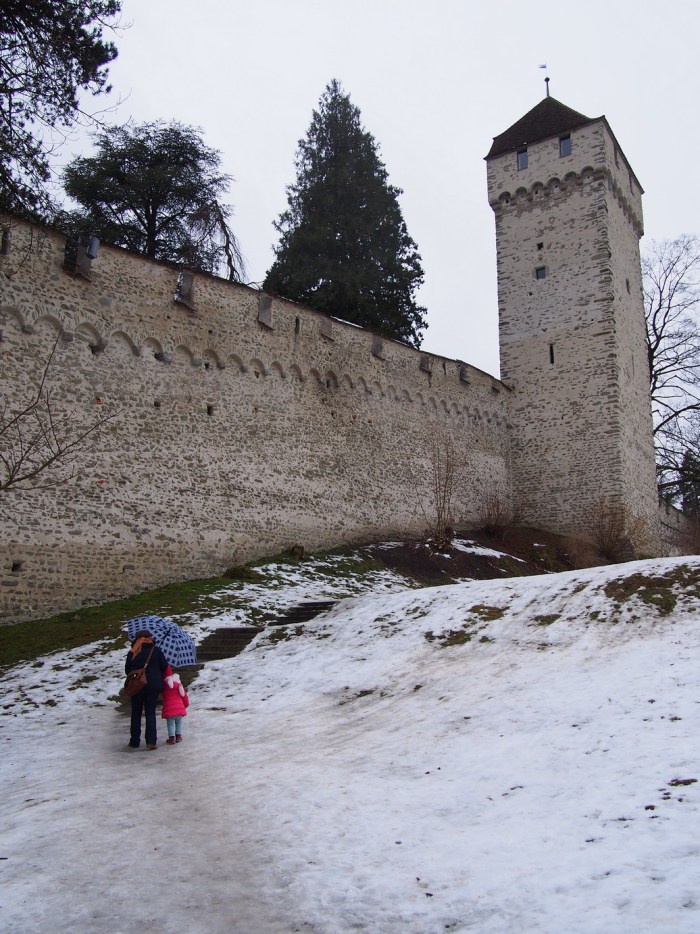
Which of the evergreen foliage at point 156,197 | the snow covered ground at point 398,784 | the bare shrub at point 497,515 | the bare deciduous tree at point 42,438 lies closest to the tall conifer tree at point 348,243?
the evergreen foliage at point 156,197

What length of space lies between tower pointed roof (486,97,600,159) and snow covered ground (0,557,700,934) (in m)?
19.9

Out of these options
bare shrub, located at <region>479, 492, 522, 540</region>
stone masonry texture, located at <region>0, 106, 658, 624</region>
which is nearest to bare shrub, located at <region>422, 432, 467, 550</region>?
stone masonry texture, located at <region>0, 106, 658, 624</region>

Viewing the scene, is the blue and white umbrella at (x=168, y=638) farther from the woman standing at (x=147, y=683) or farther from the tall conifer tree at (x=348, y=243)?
the tall conifer tree at (x=348, y=243)

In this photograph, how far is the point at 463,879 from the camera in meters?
3.90

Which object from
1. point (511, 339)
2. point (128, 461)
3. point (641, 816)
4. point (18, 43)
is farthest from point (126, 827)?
point (511, 339)

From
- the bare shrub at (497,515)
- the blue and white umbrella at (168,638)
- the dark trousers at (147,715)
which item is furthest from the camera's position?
the bare shrub at (497,515)

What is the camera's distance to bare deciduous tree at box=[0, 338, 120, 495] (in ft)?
39.0

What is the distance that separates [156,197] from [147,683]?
2056 cm

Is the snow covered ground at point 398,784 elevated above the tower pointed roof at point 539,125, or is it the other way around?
the tower pointed roof at point 539,125

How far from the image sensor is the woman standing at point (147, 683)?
7117 mm

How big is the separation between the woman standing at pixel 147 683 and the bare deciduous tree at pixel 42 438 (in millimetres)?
4873

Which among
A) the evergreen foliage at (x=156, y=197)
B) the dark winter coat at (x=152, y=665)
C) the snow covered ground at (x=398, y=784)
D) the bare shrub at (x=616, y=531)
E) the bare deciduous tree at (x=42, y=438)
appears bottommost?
the snow covered ground at (x=398, y=784)

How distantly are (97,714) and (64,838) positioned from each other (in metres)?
3.94

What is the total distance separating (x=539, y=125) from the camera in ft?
85.8
